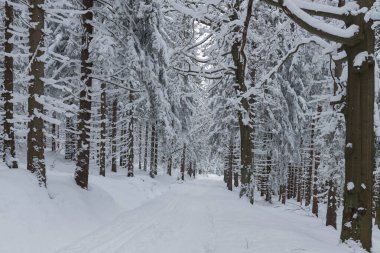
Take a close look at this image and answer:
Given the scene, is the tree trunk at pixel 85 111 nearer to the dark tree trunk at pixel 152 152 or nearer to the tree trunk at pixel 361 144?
the tree trunk at pixel 361 144

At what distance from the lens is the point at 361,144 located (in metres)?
5.71

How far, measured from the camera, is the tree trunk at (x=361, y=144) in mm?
5672

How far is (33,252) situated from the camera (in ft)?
26.2

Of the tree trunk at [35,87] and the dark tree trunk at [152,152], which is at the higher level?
the tree trunk at [35,87]

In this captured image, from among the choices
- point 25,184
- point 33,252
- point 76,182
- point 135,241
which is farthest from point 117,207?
point 33,252

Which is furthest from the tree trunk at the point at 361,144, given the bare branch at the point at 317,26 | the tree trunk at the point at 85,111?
the tree trunk at the point at 85,111

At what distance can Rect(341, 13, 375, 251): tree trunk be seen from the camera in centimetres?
567

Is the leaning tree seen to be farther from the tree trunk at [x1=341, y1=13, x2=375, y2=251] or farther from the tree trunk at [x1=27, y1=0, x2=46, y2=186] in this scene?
the tree trunk at [x1=27, y1=0, x2=46, y2=186]

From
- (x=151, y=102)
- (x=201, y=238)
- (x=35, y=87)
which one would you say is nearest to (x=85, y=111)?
(x=35, y=87)

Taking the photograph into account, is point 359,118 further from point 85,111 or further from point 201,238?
point 85,111

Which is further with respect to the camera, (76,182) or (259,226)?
(76,182)

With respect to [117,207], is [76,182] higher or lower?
higher

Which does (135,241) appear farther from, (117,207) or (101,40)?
(101,40)

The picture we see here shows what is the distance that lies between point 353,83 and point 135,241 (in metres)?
5.96
